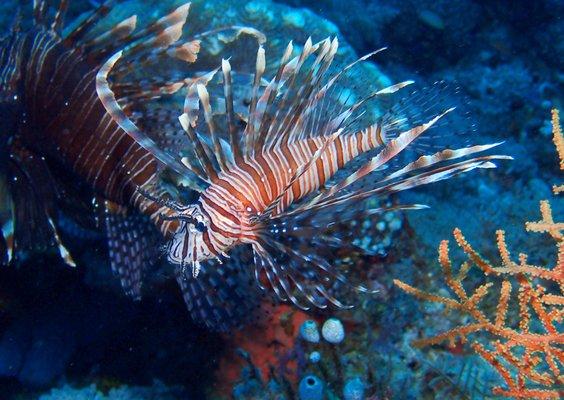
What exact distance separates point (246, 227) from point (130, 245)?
114cm

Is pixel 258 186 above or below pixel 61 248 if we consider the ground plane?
above

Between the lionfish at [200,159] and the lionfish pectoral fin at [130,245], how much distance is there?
0.03ft

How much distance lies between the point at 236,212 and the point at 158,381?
2.98m

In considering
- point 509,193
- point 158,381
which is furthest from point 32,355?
point 509,193

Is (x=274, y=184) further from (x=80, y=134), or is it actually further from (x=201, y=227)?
(x=80, y=134)

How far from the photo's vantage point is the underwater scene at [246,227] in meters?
2.78

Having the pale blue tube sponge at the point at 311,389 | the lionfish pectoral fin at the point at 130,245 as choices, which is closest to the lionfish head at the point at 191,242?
the lionfish pectoral fin at the point at 130,245

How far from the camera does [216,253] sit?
9.40ft

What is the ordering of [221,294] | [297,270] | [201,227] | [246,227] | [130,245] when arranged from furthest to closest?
1. [130,245]
2. [221,294]
3. [297,270]
4. [246,227]
5. [201,227]

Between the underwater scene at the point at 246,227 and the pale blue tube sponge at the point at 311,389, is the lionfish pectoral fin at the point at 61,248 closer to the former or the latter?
the underwater scene at the point at 246,227

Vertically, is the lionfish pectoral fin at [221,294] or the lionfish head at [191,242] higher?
the lionfish head at [191,242]

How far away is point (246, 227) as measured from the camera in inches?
112

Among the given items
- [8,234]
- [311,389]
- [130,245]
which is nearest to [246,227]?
[130,245]

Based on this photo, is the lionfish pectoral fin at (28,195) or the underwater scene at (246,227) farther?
the lionfish pectoral fin at (28,195)
